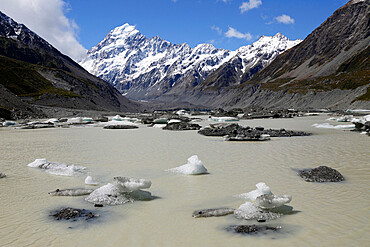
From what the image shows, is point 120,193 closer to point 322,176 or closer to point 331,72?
point 322,176

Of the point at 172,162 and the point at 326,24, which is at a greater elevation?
the point at 326,24

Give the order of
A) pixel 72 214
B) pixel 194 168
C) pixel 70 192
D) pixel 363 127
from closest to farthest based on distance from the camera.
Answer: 1. pixel 72 214
2. pixel 70 192
3. pixel 194 168
4. pixel 363 127

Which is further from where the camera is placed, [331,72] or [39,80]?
[331,72]

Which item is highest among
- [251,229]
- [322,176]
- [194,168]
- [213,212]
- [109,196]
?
[194,168]

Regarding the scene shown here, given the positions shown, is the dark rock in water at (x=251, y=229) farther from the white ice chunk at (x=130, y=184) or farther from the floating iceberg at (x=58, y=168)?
the floating iceberg at (x=58, y=168)

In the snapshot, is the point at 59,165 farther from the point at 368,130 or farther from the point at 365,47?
the point at 365,47

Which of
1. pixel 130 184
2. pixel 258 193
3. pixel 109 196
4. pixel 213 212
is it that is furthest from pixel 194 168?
pixel 213 212

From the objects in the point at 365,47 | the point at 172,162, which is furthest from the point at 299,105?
the point at 172,162
